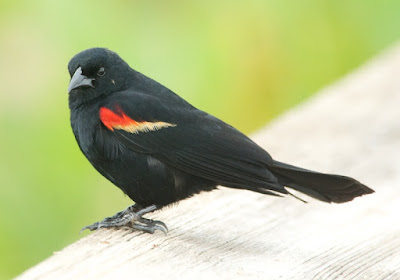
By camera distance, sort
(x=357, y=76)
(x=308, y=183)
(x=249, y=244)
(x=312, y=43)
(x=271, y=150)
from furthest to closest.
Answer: (x=357, y=76)
(x=312, y=43)
(x=271, y=150)
(x=308, y=183)
(x=249, y=244)

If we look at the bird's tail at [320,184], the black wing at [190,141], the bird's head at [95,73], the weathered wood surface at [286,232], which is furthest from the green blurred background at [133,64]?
the bird's tail at [320,184]

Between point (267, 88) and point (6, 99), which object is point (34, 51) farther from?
point (267, 88)

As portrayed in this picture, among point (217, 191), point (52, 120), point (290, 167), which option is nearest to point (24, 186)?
point (52, 120)

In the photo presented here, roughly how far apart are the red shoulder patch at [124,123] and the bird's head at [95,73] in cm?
18

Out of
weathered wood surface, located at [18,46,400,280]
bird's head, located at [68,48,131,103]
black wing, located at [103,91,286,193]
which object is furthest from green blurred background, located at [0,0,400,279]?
black wing, located at [103,91,286,193]

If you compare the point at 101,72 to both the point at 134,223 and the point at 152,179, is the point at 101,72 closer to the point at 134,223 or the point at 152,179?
the point at 152,179

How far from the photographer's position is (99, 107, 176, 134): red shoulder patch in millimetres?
3219

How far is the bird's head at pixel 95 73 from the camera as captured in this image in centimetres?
337

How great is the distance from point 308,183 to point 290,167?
8 centimetres

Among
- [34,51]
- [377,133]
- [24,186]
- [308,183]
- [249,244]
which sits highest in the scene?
[34,51]

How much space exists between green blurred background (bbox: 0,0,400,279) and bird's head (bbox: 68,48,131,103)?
619mm

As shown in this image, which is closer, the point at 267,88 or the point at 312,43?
the point at 312,43

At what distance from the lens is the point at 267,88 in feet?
15.6

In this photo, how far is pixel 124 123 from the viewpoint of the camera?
10.6 feet
